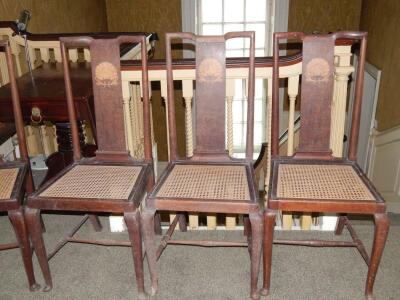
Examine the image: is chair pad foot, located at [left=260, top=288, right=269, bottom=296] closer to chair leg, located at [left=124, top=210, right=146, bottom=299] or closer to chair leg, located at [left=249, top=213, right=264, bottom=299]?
chair leg, located at [left=249, top=213, right=264, bottom=299]

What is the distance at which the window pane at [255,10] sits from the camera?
565 cm

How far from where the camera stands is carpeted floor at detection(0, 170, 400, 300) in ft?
6.63

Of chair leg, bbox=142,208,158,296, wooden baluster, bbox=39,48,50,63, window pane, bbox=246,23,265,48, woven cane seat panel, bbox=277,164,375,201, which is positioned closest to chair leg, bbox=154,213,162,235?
chair leg, bbox=142,208,158,296

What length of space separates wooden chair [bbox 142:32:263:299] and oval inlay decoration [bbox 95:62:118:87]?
0.26m

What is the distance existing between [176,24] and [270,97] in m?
3.90

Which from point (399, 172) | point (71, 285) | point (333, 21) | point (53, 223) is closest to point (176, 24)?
point (333, 21)

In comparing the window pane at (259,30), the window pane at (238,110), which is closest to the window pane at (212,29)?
the window pane at (259,30)

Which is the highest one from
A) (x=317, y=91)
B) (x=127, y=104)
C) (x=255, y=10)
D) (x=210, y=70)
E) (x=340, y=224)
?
(x=255, y=10)

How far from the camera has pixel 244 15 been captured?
5.72 m

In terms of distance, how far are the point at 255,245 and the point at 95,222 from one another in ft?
3.53

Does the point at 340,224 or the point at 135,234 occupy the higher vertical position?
the point at 135,234

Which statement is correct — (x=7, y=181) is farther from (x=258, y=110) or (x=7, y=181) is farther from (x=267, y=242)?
(x=258, y=110)

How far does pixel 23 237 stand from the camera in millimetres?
1945

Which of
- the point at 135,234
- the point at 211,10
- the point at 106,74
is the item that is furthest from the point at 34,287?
the point at 211,10
